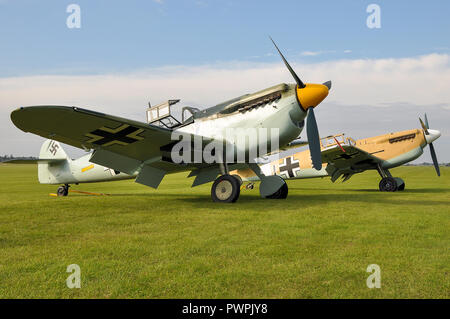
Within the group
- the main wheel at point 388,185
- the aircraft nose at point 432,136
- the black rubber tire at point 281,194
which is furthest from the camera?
the aircraft nose at point 432,136

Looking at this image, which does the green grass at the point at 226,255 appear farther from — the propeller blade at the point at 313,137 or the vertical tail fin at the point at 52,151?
the vertical tail fin at the point at 52,151

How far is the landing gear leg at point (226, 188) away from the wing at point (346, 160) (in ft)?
21.9

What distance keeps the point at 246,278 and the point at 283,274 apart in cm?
31

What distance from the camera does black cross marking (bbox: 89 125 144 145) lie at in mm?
7115

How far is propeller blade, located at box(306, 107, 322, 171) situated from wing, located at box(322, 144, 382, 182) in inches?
241

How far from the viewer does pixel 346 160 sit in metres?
14.5

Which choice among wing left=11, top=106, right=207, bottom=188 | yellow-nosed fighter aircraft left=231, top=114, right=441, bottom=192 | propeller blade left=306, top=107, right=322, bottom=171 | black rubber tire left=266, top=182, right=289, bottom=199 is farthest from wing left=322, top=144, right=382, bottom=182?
wing left=11, top=106, right=207, bottom=188

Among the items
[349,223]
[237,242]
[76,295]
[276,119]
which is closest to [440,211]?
[349,223]

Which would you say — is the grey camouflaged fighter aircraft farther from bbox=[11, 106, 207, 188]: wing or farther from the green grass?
the green grass

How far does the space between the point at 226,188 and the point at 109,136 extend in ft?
9.91

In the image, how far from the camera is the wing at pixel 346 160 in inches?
535

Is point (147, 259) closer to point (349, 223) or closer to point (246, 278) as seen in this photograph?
point (246, 278)

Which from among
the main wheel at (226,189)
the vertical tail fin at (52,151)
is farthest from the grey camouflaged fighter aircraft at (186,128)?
the vertical tail fin at (52,151)
